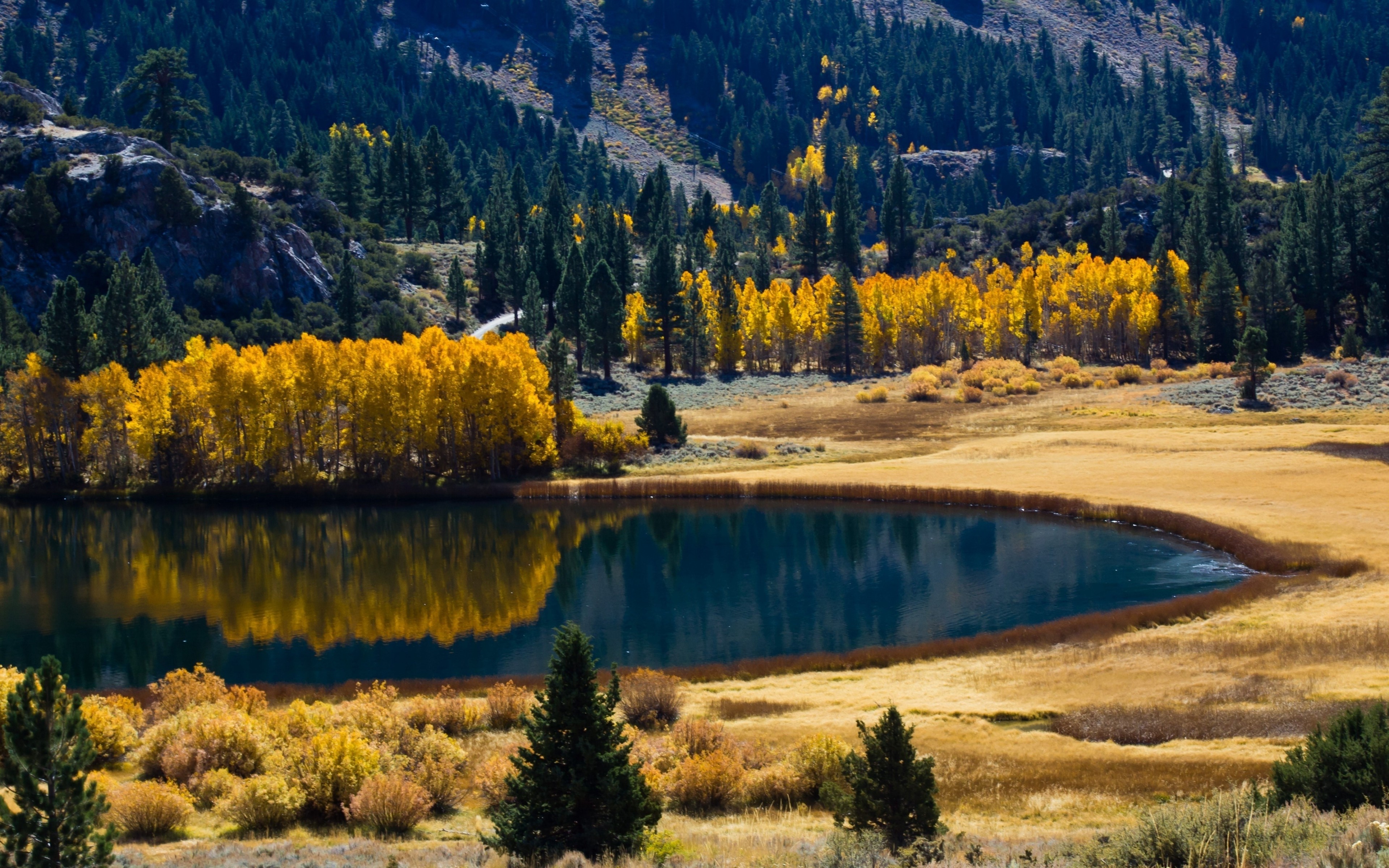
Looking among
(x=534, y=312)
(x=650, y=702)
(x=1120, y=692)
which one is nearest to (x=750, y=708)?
(x=650, y=702)

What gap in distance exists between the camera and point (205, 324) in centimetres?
10806

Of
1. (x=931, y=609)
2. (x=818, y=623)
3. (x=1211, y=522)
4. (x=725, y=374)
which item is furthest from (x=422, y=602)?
(x=725, y=374)

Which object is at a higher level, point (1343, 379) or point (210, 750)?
point (1343, 379)

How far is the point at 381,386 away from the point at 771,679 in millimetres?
54361

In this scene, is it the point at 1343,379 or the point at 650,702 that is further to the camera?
the point at 1343,379

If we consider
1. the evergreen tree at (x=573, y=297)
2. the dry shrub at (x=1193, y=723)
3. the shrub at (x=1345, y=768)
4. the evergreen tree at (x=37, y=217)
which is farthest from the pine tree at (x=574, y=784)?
the evergreen tree at (x=37, y=217)

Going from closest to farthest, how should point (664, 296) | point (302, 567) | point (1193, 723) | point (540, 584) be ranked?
point (1193, 723), point (540, 584), point (302, 567), point (664, 296)

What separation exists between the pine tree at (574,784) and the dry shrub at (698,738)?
698 centimetres

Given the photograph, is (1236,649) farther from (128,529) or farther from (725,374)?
(725,374)

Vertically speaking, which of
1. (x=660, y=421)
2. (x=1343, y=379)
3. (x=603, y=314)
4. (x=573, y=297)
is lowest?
(x=660, y=421)

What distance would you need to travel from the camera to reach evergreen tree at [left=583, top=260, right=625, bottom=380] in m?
120

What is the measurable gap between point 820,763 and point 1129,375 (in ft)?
339

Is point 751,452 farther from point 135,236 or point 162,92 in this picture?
point 162,92

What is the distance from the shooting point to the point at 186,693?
3122cm
